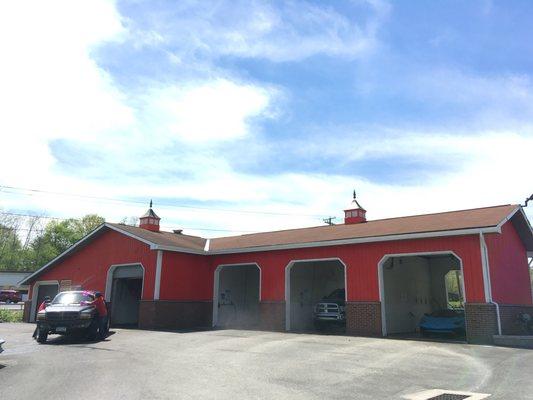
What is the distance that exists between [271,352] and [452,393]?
599 centimetres

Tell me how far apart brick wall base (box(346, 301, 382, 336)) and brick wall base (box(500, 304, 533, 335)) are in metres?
4.27

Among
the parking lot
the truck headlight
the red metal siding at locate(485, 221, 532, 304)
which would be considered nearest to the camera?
the parking lot

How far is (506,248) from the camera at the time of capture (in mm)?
19188

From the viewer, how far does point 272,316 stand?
864 inches

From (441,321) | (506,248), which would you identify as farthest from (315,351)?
(506,248)

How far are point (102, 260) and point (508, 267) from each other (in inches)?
788

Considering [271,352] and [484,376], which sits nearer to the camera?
[484,376]

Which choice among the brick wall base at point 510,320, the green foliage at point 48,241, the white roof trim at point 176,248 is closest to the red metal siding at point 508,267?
the brick wall base at point 510,320

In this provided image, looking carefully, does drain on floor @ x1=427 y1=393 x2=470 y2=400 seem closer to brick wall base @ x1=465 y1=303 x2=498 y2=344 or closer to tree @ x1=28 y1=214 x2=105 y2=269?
brick wall base @ x1=465 y1=303 x2=498 y2=344

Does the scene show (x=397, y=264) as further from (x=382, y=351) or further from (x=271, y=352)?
(x=271, y=352)

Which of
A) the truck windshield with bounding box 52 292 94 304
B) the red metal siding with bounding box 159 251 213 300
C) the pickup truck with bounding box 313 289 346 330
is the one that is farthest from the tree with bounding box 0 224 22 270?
the pickup truck with bounding box 313 289 346 330

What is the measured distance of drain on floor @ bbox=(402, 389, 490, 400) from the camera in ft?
25.2

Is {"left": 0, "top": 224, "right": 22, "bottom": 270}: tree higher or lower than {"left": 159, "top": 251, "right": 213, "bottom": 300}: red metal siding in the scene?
higher

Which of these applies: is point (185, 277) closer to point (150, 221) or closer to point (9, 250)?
point (150, 221)
